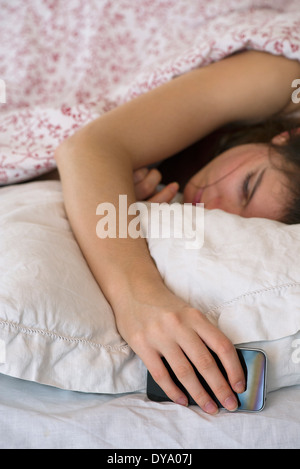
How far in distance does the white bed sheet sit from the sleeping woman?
32 mm

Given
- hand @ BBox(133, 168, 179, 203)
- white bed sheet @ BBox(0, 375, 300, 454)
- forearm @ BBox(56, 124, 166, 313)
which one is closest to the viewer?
white bed sheet @ BBox(0, 375, 300, 454)

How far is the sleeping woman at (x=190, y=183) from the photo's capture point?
67 centimetres

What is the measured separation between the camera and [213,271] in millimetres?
724

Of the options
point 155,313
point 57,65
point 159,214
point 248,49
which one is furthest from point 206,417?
point 57,65

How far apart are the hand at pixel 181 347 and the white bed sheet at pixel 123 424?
0.09 feet

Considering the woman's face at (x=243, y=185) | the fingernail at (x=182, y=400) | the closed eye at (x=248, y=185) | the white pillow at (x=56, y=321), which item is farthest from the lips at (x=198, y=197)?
the fingernail at (x=182, y=400)

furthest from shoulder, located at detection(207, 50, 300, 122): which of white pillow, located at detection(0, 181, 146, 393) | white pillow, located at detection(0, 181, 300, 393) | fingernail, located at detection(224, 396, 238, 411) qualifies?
fingernail, located at detection(224, 396, 238, 411)

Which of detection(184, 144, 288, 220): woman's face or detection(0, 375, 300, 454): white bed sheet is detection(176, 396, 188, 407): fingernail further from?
detection(184, 144, 288, 220): woman's face

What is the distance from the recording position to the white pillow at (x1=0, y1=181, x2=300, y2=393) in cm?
64

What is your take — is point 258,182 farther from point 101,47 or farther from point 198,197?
point 101,47

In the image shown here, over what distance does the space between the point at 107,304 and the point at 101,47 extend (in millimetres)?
817

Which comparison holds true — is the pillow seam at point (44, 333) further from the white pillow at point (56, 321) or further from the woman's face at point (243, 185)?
the woman's face at point (243, 185)

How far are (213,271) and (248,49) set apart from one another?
64cm

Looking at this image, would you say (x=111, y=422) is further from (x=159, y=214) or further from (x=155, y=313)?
(x=159, y=214)
